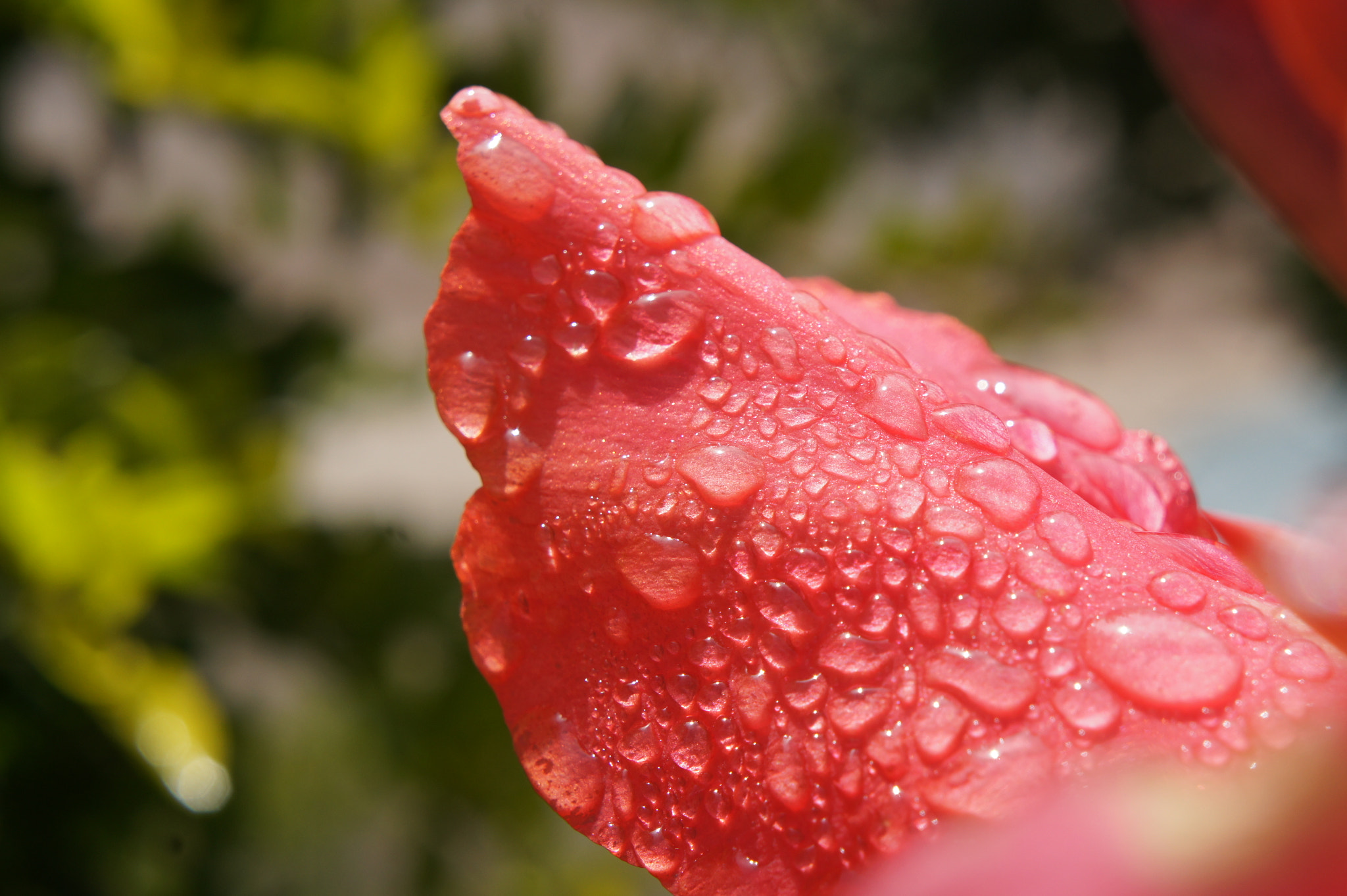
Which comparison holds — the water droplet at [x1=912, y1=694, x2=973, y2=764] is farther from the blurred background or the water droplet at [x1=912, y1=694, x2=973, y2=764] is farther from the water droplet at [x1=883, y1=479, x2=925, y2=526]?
the blurred background

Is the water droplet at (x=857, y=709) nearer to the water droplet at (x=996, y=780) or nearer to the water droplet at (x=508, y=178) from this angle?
the water droplet at (x=996, y=780)

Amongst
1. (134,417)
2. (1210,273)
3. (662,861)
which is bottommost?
(1210,273)

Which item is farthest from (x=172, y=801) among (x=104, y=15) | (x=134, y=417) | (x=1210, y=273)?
(x=1210, y=273)

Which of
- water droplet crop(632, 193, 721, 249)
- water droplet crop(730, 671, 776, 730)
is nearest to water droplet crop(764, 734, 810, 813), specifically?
water droplet crop(730, 671, 776, 730)

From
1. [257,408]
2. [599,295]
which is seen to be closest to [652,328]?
[599,295]

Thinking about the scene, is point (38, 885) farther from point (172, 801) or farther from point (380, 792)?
point (380, 792)

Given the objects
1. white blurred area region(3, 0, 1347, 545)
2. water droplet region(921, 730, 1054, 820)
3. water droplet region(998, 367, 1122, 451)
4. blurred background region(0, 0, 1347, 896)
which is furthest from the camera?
white blurred area region(3, 0, 1347, 545)
